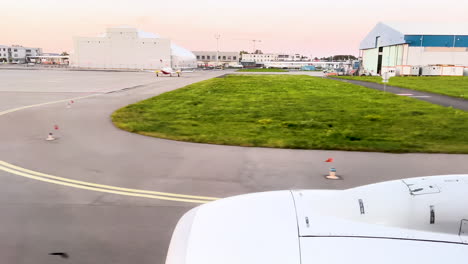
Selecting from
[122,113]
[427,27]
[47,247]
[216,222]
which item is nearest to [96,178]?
[47,247]

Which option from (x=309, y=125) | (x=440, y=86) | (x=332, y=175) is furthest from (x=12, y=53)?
(x=332, y=175)

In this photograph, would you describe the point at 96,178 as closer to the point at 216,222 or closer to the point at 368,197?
the point at 216,222

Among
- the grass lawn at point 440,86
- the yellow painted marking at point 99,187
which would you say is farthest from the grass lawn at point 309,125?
the grass lawn at point 440,86

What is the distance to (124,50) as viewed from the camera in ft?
339

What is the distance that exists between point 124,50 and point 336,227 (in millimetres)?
108924

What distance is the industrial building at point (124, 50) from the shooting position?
102625 mm

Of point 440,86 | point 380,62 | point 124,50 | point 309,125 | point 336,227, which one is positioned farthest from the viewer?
point 124,50

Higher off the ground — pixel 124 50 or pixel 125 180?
pixel 124 50

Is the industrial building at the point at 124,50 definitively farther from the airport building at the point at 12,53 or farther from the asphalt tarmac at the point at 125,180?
the airport building at the point at 12,53

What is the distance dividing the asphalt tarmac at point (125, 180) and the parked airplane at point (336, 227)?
211cm

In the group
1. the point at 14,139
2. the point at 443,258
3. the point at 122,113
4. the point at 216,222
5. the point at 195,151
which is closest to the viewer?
the point at 443,258

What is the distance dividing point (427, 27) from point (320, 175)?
78.0m

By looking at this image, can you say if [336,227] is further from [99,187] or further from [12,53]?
[12,53]

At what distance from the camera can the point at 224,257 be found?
2.53 metres
